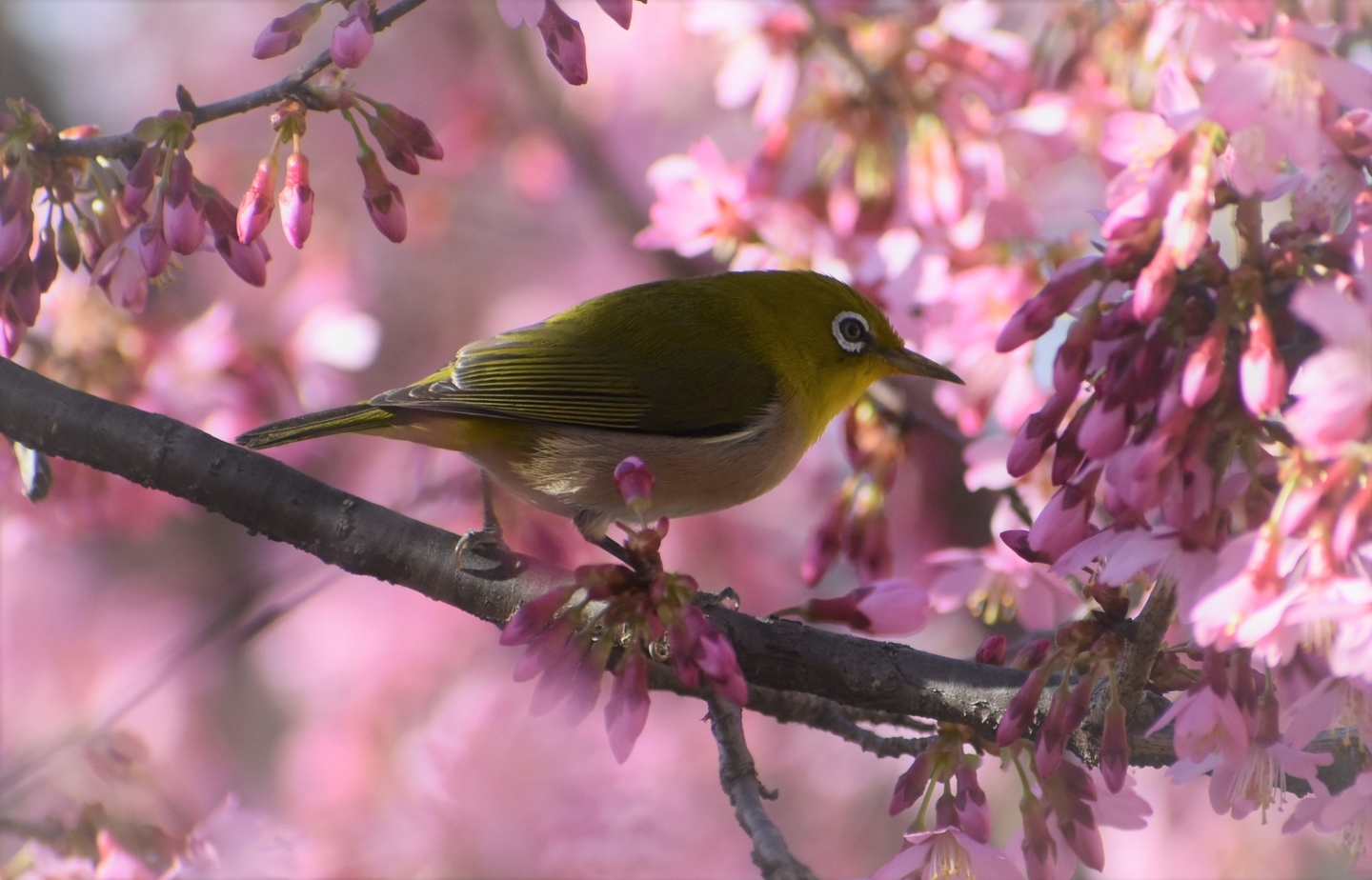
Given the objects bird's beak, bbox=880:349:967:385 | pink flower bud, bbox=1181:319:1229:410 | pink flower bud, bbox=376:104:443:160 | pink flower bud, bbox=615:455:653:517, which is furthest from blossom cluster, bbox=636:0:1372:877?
pink flower bud, bbox=376:104:443:160

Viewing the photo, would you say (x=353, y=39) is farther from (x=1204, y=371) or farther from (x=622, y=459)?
(x=622, y=459)

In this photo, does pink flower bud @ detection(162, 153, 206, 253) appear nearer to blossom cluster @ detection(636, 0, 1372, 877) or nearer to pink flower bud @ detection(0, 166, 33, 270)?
pink flower bud @ detection(0, 166, 33, 270)

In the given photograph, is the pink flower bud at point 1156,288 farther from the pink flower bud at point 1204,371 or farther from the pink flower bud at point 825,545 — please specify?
the pink flower bud at point 825,545

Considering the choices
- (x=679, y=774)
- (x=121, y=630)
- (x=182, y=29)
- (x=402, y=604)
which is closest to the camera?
(x=679, y=774)

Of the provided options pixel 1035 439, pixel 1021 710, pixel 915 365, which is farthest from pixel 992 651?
pixel 915 365

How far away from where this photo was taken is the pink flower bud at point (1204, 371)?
75.5 inches

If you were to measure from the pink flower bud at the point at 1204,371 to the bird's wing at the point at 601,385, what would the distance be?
2084 millimetres

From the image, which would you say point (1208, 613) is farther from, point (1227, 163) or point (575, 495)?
point (575, 495)

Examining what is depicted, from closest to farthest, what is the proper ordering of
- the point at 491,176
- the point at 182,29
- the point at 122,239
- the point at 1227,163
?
1. the point at 1227,163
2. the point at 122,239
3. the point at 491,176
4. the point at 182,29

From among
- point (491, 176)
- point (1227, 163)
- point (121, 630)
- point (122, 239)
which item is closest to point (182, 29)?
point (491, 176)

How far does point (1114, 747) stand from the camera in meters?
2.15

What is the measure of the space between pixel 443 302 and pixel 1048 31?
5104 millimetres

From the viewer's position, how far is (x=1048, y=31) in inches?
175

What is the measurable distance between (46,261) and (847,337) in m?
2.51
